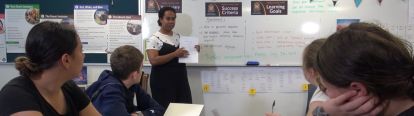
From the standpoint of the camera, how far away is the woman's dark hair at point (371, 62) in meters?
0.86

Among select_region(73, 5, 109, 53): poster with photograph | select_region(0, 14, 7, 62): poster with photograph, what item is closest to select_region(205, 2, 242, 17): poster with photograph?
select_region(73, 5, 109, 53): poster with photograph

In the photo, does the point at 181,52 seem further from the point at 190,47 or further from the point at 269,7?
the point at 269,7

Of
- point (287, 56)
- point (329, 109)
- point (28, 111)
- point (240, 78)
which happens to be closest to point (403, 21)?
point (287, 56)

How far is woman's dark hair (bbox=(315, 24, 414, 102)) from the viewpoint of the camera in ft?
2.81

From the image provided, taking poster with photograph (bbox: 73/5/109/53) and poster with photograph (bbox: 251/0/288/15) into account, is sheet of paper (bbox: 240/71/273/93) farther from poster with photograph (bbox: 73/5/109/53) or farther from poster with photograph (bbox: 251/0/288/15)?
poster with photograph (bbox: 73/5/109/53)

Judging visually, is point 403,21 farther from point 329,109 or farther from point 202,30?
point 329,109

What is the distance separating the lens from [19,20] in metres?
4.10

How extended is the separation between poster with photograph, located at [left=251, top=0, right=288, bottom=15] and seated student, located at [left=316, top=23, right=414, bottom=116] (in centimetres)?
300

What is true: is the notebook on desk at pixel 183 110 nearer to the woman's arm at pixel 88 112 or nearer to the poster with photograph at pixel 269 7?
the woman's arm at pixel 88 112

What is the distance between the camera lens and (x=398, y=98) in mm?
927

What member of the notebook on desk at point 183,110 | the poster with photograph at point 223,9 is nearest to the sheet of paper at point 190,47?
the poster with photograph at point 223,9

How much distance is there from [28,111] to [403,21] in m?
3.57

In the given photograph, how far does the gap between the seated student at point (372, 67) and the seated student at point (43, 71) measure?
0.93 metres

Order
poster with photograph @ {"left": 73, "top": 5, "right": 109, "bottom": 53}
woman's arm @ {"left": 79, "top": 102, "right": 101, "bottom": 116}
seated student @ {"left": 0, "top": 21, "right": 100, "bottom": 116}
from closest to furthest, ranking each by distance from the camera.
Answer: seated student @ {"left": 0, "top": 21, "right": 100, "bottom": 116} → woman's arm @ {"left": 79, "top": 102, "right": 101, "bottom": 116} → poster with photograph @ {"left": 73, "top": 5, "right": 109, "bottom": 53}
